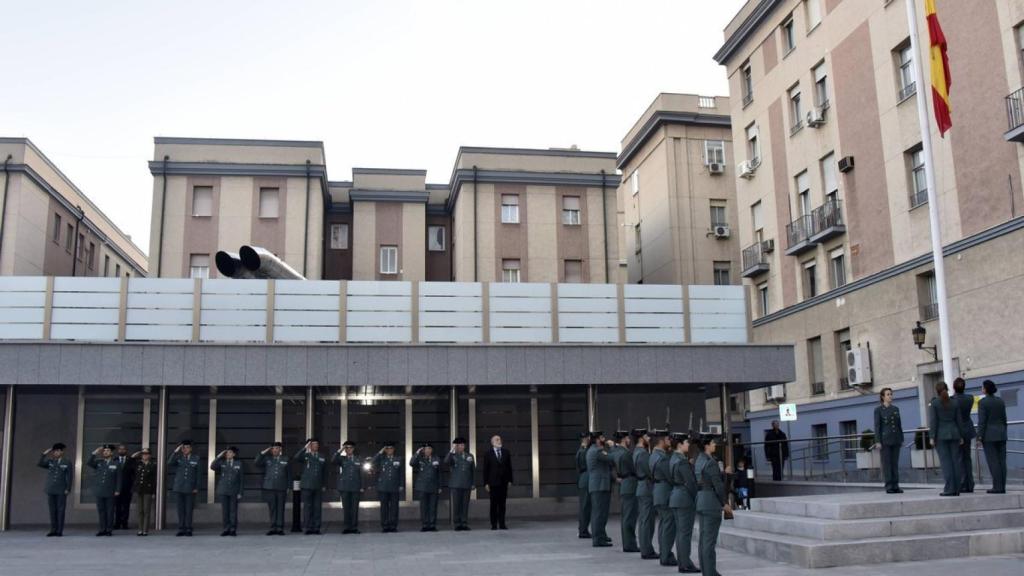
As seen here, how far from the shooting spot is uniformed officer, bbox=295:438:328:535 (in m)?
18.1

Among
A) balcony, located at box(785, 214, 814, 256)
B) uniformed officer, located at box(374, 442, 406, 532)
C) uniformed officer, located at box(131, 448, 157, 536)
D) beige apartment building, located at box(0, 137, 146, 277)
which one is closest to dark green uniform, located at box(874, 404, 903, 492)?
uniformed officer, located at box(374, 442, 406, 532)

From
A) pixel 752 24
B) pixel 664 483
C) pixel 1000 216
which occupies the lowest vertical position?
pixel 664 483

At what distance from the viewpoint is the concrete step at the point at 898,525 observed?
12.2 m

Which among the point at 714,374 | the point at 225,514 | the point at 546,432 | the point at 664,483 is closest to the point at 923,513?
the point at 664,483

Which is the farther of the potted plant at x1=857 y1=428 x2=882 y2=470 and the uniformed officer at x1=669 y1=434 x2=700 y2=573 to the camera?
the potted plant at x1=857 y1=428 x2=882 y2=470

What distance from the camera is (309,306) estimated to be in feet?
61.9

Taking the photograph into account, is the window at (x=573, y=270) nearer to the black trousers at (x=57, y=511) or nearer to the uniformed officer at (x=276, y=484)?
the uniformed officer at (x=276, y=484)

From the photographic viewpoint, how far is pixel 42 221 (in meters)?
36.0

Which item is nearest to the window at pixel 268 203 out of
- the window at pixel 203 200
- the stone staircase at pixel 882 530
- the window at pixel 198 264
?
the window at pixel 203 200

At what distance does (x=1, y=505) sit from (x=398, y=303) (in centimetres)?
861

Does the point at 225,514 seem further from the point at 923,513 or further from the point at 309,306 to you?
the point at 923,513

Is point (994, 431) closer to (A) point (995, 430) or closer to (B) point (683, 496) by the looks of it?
(A) point (995, 430)

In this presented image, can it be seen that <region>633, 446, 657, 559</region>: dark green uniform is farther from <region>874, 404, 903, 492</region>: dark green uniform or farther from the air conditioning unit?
the air conditioning unit

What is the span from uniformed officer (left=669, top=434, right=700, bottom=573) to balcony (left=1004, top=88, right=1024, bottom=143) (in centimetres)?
1475
